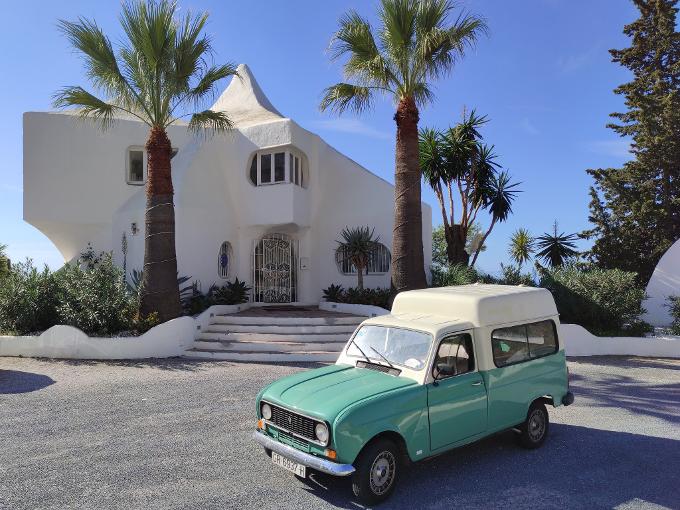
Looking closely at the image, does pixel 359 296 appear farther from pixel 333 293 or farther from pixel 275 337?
pixel 275 337

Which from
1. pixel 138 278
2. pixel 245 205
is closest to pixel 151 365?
pixel 138 278

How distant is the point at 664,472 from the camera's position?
4.75m

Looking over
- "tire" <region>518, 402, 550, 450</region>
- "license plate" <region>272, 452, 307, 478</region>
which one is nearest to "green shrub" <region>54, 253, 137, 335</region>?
"license plate" <region>272, 452, 307, 478</region>

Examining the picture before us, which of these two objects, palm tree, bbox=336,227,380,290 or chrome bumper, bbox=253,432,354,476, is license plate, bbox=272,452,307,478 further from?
palm tree, bbox=336,227,380,290

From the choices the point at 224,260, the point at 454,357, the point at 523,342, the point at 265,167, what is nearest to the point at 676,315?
the point at 523,342

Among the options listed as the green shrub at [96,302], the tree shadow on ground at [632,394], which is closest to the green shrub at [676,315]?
the tree shadow on ground at [632,394]

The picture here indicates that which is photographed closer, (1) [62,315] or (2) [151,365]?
(2) [151,365]

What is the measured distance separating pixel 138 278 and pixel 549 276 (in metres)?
11.6

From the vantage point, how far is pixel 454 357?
4812 mm

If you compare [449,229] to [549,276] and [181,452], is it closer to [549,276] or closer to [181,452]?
[549,276]

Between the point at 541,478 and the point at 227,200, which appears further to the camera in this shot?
the point at 227,200

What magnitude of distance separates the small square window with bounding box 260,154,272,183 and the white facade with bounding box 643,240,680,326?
12.7m

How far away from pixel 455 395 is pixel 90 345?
348 inches

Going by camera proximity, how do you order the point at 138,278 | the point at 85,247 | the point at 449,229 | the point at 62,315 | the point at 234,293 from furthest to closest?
1. the point at 449,229
2. the point at 85,247
3. the point at 234,293
4. the point at 138,278
5. the point at 62,315
